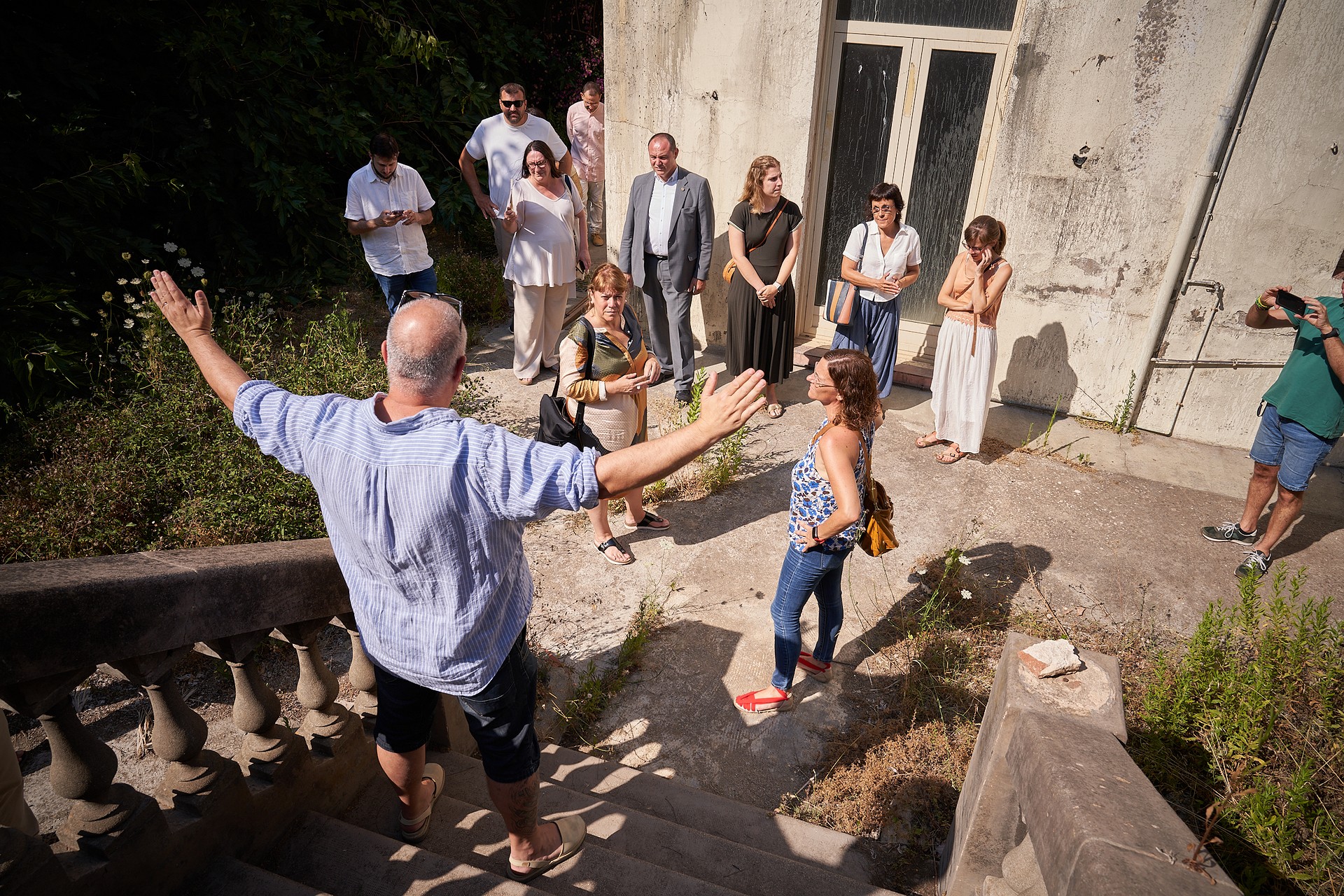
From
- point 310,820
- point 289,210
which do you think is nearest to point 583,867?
point 310,820

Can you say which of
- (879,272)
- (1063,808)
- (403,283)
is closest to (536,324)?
(403,283)

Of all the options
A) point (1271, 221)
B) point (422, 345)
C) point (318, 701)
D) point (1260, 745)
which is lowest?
point (1260, 745)

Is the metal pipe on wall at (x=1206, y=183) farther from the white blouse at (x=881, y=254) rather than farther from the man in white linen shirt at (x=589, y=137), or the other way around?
the man in white linen shirt at (x=589, y=137)

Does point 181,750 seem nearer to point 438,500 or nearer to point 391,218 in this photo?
point 438,500

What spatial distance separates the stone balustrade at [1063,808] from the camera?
168 cm

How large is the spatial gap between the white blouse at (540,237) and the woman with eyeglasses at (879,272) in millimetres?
2276

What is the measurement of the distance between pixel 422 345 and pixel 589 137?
25.7 feet

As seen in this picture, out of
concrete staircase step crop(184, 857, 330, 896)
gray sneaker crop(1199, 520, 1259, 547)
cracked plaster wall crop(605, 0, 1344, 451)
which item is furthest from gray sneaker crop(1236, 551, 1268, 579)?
concrete staircase step crop(184, 857, 330, 896)

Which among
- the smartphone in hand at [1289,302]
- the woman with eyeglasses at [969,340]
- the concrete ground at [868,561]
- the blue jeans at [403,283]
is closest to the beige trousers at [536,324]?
the concrete ground at [868,561]

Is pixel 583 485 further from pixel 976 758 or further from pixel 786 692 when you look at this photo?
pixel 786 692

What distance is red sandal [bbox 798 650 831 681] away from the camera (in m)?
4.13

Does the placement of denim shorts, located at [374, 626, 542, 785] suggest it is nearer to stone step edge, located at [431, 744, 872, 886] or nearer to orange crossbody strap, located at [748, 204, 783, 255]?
stone step edge, located at [431, 744, 872, 886]

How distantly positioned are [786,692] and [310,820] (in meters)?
2.20

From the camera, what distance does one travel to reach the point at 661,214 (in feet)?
21.2
